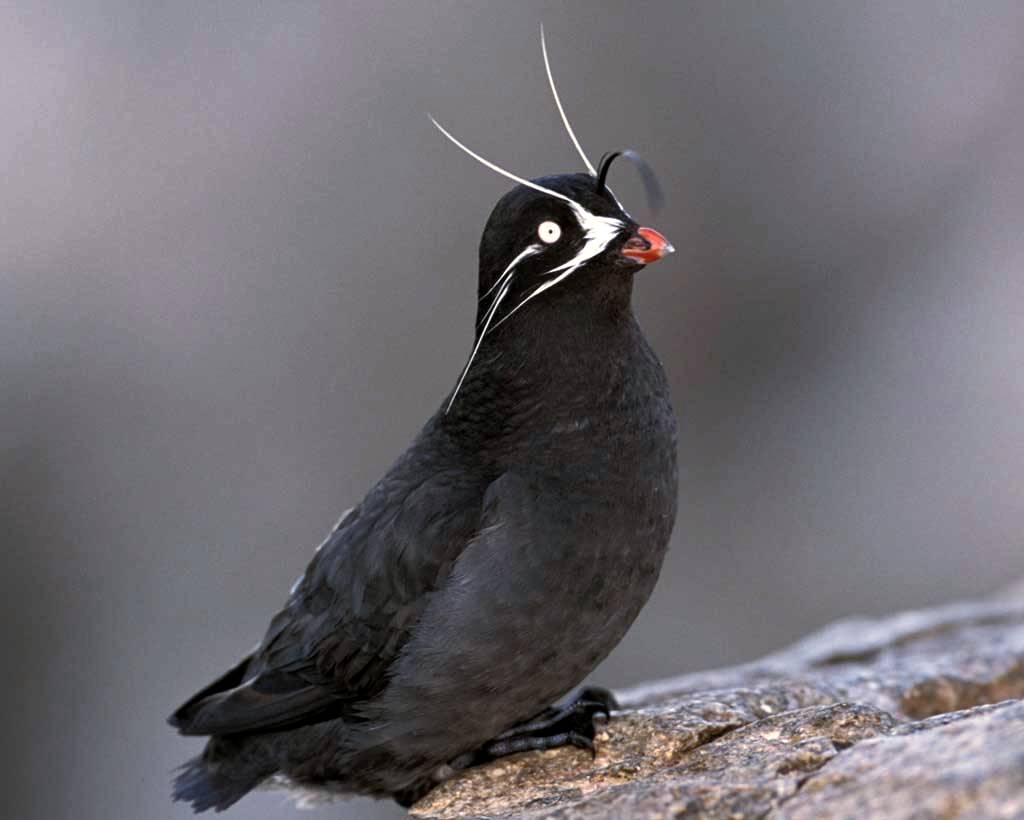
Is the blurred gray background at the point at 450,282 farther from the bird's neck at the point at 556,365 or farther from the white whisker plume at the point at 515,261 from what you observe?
the white whisker plume at the point at 515,261

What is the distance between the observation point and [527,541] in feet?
15.6

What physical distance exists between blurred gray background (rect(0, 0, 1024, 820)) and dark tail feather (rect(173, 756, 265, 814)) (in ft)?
16.7

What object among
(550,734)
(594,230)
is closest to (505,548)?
(550,734)

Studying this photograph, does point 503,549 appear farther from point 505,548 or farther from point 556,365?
point 556,365

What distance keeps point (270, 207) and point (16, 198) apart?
219 cm

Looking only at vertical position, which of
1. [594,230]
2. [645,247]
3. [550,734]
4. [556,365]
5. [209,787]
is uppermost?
[594,230]

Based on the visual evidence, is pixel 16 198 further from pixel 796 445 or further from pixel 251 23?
pixel 796 445

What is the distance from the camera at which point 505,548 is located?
4750 mm

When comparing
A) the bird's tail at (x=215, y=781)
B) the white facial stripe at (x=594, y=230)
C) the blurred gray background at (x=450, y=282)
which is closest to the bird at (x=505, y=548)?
the white facial stripe at (x=594, y=230)

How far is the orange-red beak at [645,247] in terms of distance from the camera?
472cm

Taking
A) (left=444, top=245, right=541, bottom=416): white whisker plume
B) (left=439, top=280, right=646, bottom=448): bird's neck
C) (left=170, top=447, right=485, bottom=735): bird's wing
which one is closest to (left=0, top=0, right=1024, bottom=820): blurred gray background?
(left=170, top=447, right=485, bottom=735): bird's wing

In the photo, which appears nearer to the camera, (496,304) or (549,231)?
(549,231)

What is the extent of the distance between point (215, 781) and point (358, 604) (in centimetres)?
100

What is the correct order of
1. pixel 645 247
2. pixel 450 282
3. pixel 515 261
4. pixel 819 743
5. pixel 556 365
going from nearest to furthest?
pixel 819 743 < pixel 645 247 < pixel 515 261 < pixel 556 365 < pixel 450 282
